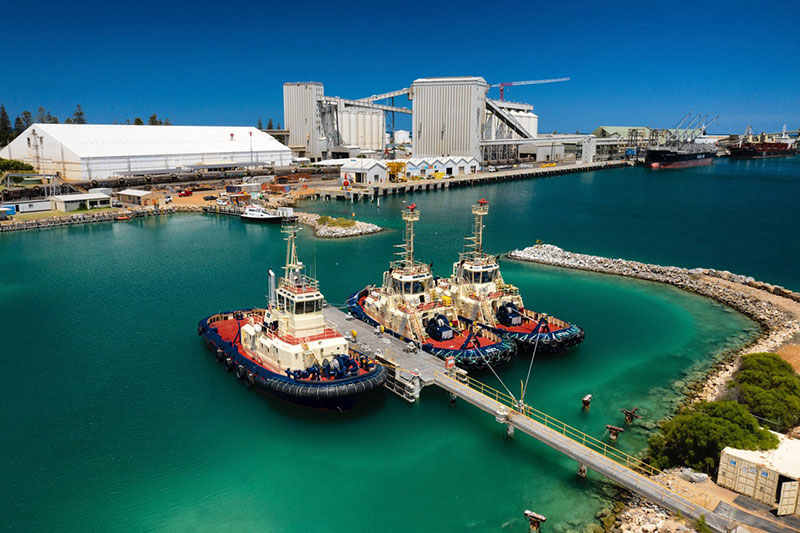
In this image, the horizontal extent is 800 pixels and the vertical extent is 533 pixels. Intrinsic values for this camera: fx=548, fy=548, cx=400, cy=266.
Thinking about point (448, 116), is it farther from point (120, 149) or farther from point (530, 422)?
point (530, 422)

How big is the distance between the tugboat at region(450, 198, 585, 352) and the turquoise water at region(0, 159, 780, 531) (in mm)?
1342

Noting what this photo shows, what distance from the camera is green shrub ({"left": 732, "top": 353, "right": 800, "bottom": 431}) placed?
64.0ft

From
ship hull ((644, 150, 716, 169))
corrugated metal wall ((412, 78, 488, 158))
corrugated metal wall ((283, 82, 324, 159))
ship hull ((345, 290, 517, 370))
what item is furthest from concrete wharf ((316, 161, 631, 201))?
ship hull ((345, 290, 517, 370))

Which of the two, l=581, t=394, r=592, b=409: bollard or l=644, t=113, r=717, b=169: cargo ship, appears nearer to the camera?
l=581, t=394, r=592, b=409: bollard

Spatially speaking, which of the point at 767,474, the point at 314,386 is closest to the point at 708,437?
the point at 767,474

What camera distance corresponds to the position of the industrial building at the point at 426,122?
413ft

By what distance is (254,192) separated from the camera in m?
89.2

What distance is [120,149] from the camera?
92.1m

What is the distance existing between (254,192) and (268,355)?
69.4 m

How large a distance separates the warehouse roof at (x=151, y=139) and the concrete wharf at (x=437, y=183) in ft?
85.3

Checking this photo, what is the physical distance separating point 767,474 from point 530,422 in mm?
7299

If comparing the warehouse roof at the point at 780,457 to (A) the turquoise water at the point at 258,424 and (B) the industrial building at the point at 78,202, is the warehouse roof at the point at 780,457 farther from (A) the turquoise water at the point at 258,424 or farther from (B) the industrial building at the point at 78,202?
(B) the industrial building at the point at 78,202

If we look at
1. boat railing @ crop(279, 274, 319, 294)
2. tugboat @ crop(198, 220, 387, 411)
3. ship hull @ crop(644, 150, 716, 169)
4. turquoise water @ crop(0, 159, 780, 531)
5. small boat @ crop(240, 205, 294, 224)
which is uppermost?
ship hull @ crop(644, 150, 716, 169)

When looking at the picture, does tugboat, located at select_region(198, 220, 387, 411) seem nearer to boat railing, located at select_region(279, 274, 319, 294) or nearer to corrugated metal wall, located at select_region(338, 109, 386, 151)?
boat railing, located at select_region(279, 274, 319, 294)
